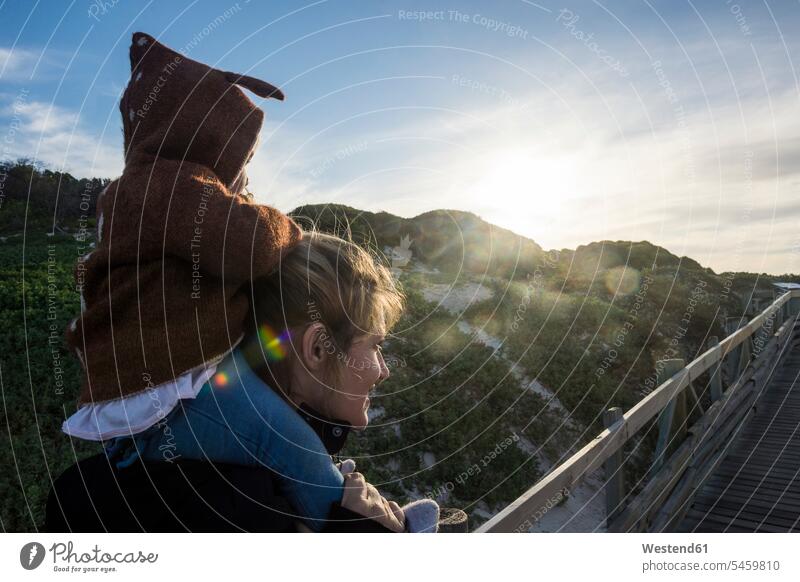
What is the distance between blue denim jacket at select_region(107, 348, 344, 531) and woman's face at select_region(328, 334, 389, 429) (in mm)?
229

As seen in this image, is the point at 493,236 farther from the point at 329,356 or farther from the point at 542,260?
the point at 329,356

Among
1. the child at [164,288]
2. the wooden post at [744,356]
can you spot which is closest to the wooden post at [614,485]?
the child at [164,288]

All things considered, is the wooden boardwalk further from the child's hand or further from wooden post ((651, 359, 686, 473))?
the child's hand

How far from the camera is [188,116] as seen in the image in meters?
1.62

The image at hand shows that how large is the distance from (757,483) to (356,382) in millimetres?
5967

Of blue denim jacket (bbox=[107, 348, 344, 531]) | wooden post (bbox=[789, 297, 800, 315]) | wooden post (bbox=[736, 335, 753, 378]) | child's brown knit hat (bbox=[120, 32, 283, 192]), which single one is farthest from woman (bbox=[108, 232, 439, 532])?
wooden post (bbox=[789, 297, 800, 315])

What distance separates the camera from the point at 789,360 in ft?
36.3

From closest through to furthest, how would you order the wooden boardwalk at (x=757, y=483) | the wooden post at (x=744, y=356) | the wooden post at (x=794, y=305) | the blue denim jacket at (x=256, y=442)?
1. the blue denim jacket at (x=256, y=442)
2. the wooden boardwalk at (x=757, y=483)
3. the wooden post at (x=744, y=356)
4. the wooden post at (x=794, y=305)

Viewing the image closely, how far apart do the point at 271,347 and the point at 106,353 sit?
16.2 inches

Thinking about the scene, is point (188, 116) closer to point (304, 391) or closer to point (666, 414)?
point (304, 391)

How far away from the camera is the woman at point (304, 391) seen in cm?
141
